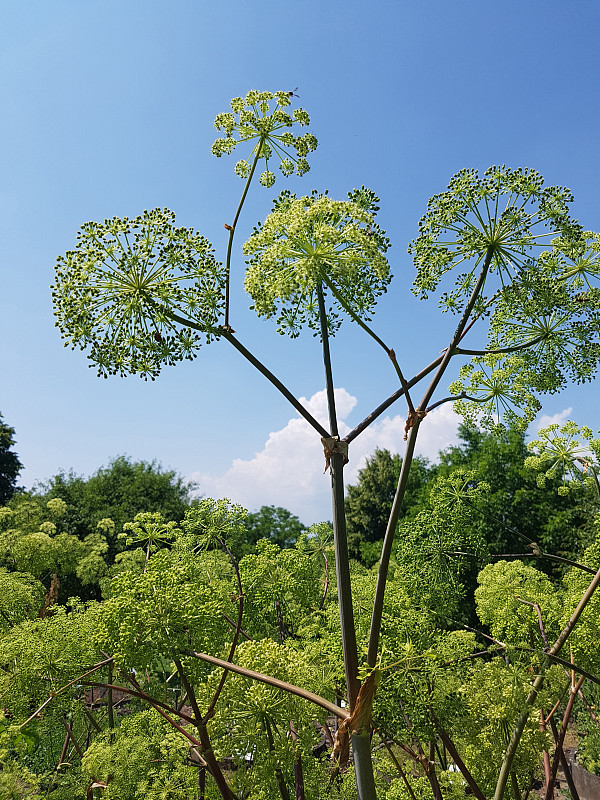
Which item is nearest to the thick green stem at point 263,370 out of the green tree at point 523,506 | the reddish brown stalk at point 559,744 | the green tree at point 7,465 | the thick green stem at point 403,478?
the thick green stem at point 403,478

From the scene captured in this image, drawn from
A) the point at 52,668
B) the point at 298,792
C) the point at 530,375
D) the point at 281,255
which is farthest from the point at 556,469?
the point at 52,668

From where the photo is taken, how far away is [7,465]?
91.9 feet

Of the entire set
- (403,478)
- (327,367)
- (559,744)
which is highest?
(327,367)

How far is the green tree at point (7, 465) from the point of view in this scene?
2780cm

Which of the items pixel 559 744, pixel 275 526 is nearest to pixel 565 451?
pixel 559 744

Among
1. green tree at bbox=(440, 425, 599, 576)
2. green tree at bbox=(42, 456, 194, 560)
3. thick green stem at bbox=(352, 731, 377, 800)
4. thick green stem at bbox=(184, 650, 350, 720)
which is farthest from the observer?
green tree at bbox=(42, 456, 194, 560)

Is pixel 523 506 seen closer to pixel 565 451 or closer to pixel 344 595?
pixel 565 451

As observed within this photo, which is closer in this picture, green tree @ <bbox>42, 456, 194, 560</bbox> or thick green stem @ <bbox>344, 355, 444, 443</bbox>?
thick green stem @ <bbox>344, 355, 444, 443</bbox>

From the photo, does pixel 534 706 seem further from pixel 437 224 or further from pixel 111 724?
pixel 111 724

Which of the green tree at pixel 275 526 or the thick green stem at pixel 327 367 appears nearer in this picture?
the thick green stem at pixel 327 367

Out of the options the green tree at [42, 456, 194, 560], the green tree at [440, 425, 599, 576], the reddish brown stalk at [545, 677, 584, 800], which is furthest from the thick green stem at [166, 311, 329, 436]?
the green tree at [42, 456, 194, 560]

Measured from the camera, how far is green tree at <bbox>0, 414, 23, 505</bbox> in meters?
27.8

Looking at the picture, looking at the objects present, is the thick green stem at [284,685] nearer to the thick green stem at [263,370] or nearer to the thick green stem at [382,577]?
the thick green stem at [382,577]

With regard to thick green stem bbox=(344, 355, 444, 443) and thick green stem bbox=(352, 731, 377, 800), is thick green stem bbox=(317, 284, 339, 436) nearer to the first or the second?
thick green stem bbox=(344, 355, 444, 443)
